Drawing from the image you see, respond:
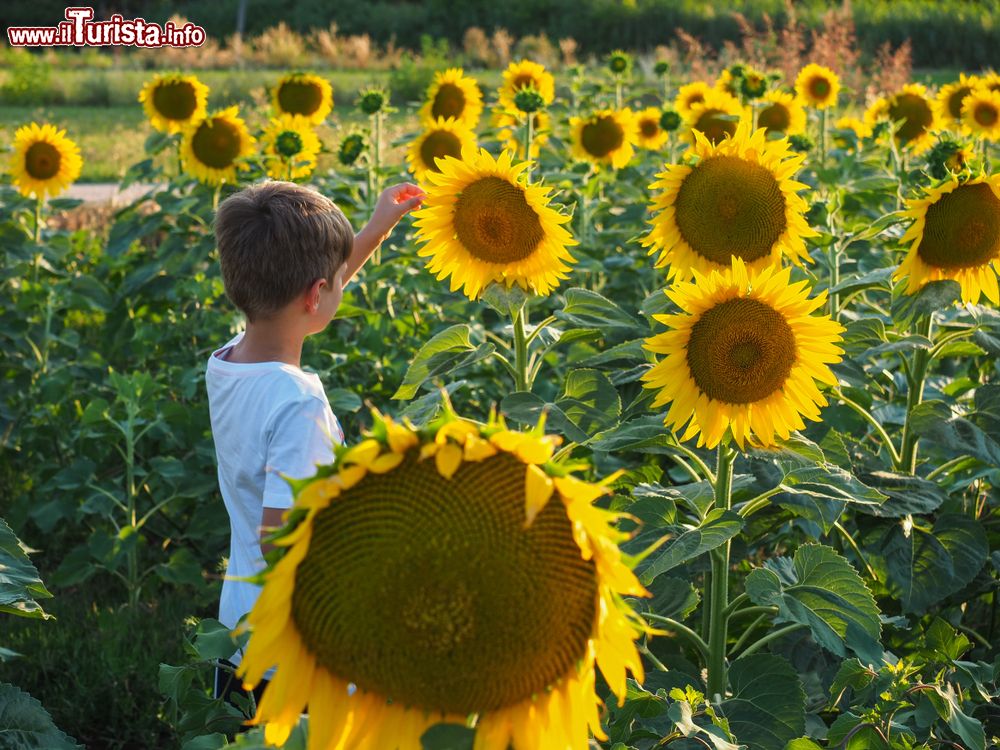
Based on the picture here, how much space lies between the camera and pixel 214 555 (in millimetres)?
3930

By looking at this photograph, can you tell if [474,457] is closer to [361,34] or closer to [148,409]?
[148,409]

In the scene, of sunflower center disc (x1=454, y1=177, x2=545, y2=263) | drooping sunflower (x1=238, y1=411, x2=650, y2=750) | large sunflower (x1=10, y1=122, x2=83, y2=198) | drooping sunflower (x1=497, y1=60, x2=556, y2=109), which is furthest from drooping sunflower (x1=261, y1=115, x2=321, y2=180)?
drooping sunflower (x1=238, y1=411, x2=650, y2=750)

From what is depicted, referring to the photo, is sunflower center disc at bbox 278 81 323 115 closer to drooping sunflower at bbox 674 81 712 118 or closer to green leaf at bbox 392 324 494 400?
drooping sunflower at bbox 674 81 712 118

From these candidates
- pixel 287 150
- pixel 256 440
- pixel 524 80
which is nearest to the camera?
pixel 256 440

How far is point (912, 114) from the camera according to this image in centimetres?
514

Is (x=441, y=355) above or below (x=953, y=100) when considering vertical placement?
below

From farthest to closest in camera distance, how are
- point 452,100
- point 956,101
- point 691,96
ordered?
point 691,96
point 452,100
point 956,101

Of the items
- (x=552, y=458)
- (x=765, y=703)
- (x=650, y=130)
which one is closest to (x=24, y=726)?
(x=552, y=458)

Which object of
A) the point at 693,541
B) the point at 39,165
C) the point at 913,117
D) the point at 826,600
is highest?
the point at 913,117

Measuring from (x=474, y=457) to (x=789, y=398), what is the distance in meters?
1.18

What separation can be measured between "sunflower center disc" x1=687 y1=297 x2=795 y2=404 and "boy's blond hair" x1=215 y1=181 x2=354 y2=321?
71 cm

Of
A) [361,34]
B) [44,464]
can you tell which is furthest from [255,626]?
[361,34]

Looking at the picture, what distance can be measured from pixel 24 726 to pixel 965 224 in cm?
216

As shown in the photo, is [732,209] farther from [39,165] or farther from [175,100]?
[39,165]
